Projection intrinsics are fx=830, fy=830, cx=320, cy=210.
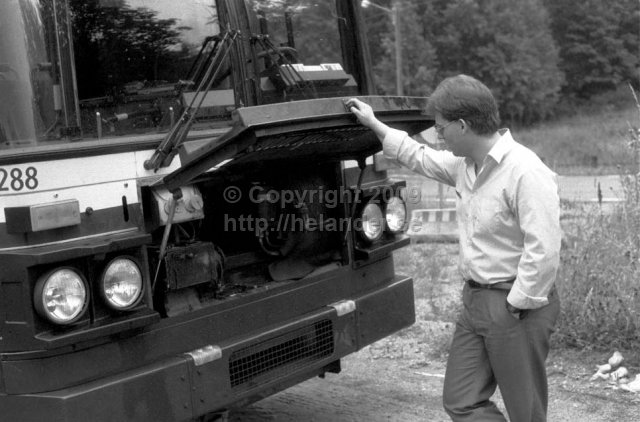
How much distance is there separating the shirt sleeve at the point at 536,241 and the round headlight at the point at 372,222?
168cm

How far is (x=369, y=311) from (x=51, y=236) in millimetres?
2024

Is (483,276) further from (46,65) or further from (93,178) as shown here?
(46,65)

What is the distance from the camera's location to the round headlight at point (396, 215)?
508cm

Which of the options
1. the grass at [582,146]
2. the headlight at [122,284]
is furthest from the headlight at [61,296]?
the grass at [582,146]

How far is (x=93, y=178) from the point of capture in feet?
11.7

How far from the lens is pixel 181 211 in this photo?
3.81 metres

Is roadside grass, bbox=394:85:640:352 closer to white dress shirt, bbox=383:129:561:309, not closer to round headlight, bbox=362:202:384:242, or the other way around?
round headlight, bbox=362:202:384:242

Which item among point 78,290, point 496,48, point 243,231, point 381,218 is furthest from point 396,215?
point 496,48

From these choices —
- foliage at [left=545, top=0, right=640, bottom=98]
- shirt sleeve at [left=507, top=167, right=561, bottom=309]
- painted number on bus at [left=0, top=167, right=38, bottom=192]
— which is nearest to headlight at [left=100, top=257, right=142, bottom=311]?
painted number on bus at [left=0, top=167, right=38, bottom=192]

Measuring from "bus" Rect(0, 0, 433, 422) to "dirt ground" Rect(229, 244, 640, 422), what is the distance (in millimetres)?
639

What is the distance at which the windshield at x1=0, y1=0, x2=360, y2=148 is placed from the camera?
11.6 feet

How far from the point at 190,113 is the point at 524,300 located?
187cm

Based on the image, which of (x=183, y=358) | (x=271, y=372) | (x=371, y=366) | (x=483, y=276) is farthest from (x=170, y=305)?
(x=371, y=366)

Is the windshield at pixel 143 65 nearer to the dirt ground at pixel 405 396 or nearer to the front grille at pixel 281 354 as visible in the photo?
the front grille at pixel 281 354
